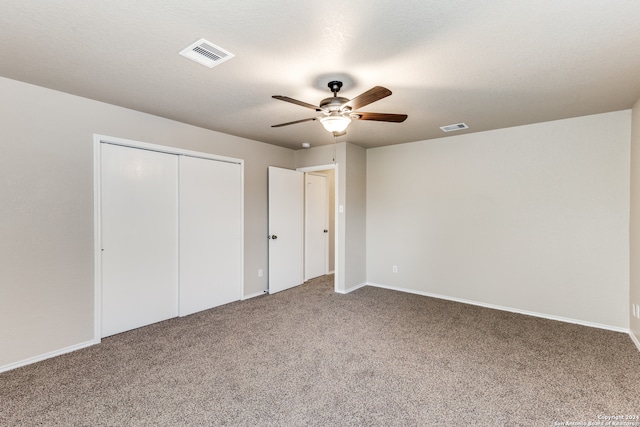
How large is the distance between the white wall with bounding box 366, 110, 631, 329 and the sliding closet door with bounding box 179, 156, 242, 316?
94.2 inches

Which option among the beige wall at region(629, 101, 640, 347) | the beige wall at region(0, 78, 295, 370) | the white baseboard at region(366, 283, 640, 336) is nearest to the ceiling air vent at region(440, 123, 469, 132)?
the beige wall at region(629, 101, 640, 347)

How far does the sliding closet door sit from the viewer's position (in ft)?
12.4

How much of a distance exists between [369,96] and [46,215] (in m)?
3.04

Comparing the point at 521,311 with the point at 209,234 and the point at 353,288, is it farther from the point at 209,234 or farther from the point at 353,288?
the point at 209,234

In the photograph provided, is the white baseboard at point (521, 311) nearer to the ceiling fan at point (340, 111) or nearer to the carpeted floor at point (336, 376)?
the carpeted floor at point (336, 376)

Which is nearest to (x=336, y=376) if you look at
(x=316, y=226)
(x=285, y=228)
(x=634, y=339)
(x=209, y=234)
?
(x=209, y=234)

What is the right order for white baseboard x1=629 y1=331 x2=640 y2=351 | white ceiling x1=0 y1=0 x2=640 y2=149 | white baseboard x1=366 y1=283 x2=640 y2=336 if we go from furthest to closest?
white baseboard x1=366 y1=283 x2=640 y2=336, white baseboard x1=629 y1=331 x2=640 y2=351, white ceiling x1=0 y1=0 x2=640 y2=149

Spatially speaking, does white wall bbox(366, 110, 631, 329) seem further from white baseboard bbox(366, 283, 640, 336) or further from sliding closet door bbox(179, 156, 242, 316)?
sliding closet door bbox(179, 156, 242, 316)

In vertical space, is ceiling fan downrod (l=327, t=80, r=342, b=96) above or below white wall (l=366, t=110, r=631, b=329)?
above

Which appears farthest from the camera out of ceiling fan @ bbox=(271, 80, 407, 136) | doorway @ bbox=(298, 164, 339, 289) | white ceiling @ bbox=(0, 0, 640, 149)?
doorway @ bbox=(298, 164, 339, 289)

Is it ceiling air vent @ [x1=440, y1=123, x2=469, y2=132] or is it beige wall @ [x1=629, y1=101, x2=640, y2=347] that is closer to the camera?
beige wall @ [x1=629, y1=101, x2=640, y2=347]

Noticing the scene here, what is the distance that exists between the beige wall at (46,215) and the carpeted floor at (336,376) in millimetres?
305

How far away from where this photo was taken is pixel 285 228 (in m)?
4.99

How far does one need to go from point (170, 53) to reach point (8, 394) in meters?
2.77
